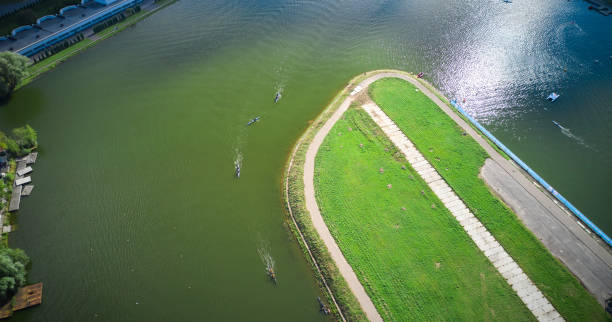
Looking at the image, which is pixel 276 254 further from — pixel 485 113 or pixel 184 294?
pixel 485 113

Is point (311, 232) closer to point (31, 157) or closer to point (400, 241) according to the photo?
point (400, 241)

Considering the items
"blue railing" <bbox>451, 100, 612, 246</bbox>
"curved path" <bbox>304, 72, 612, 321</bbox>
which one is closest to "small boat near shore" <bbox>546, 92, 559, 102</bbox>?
"blue railing" <bbox>451, 100, 612, 246</bbox>

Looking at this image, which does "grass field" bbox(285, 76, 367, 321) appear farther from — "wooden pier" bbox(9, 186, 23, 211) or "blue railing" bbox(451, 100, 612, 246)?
"wooden pier" bbox(9, 186, 23, 211)

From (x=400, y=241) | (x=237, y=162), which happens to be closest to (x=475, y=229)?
(x=400, y=241)

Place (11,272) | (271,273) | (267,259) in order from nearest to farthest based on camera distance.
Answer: (11,272), (271,273), (267,259)

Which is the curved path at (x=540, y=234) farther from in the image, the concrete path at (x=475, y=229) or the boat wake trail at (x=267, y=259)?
the boat wake trail at (x=267, y=259)

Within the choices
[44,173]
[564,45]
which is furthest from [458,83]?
[44,173]
